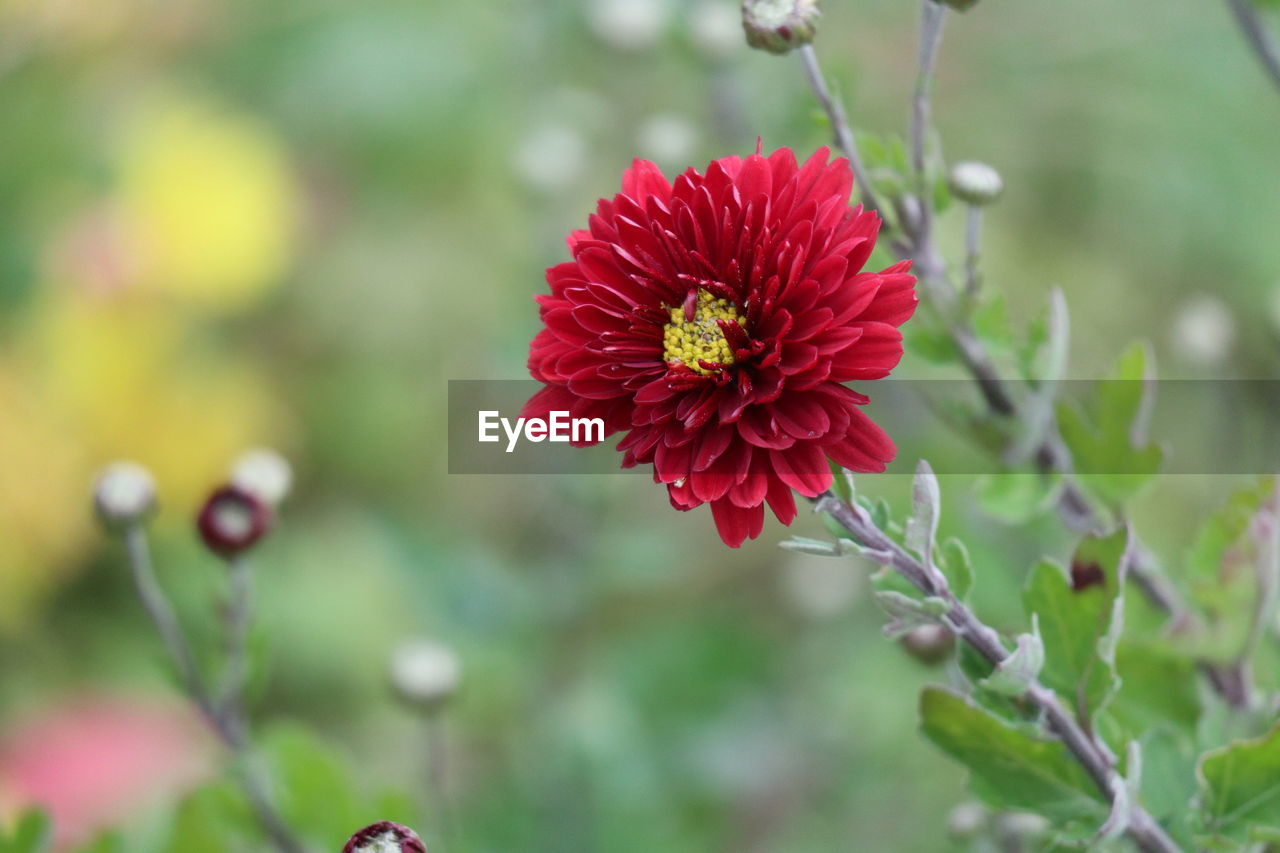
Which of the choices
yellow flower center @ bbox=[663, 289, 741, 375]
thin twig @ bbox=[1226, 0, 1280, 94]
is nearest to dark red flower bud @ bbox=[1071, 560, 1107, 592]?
yellow flower center @ bbox=[663, 289, 741, 375]

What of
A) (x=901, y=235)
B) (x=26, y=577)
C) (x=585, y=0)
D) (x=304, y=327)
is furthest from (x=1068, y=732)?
(x=304, y=327)

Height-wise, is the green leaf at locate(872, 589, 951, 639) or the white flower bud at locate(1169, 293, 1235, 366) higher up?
the white flower bud at locate(1169, 293, 1235, 366)

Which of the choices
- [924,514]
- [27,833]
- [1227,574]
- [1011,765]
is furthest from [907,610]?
[27,833]

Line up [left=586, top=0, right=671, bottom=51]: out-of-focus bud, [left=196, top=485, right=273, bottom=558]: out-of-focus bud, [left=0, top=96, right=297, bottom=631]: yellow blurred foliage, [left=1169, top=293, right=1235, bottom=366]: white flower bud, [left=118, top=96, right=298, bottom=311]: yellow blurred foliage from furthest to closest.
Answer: [left=118, top=96, right=298, bottom=311]: yellow blurred foliage → [left=0, top=96, right=297, bottom=631]: yellow blurred foliage → [left=586, top=0, right=671, bottom=51]: out-of-focus bud → [left=1169, top=293, right=1235, bottom=366]: white flower bud → [left=196, top=485, right=273, bottom=558]: out-of-focus bud

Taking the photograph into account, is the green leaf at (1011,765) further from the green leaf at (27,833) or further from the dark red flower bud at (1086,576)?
the green leaf at (27,833)

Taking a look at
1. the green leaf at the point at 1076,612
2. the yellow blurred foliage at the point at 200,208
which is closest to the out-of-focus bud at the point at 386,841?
the green leaf at the point at 1076,612

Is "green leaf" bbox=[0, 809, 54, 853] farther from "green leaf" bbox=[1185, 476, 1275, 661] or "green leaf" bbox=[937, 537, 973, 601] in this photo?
"green leaf" bbox=[1185, 476, 1275, 661]
